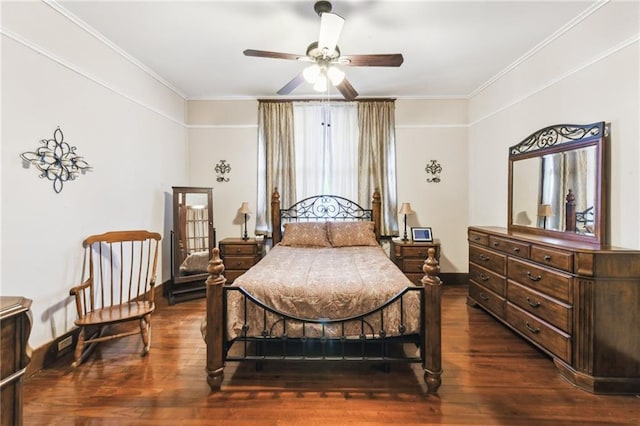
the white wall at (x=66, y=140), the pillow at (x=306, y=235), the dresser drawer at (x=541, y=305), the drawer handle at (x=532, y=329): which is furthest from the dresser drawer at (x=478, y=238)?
the white wall at (x=66, y=140)

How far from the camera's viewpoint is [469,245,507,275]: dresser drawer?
120 inches

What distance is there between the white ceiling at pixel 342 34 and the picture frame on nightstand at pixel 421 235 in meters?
2.14

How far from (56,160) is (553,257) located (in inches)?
166

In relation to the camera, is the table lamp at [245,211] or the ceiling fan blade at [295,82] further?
the table lamp at [245,211]

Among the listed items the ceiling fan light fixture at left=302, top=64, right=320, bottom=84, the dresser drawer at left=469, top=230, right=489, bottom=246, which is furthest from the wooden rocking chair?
the dresser drawer at left=469, top=230, right=489, bottom=246

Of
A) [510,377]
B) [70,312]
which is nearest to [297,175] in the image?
[70,312]

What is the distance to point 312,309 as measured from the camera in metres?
2.19

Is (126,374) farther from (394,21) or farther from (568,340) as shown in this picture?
(394,21)

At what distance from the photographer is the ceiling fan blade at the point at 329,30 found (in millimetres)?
2027

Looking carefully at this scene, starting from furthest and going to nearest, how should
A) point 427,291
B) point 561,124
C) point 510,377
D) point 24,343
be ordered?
1. point 561,124
2. point 510,377
3. point 427,291
4. point 24,343

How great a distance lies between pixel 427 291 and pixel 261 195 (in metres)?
3.20

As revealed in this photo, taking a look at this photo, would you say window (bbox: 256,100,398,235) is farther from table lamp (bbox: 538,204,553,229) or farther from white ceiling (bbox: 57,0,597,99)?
table lamp (bbox: 538,204,553,229)

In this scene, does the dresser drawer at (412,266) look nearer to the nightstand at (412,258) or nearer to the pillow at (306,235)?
the nightstand at (412,258)

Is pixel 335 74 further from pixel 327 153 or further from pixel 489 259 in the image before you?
pixel 489 259
